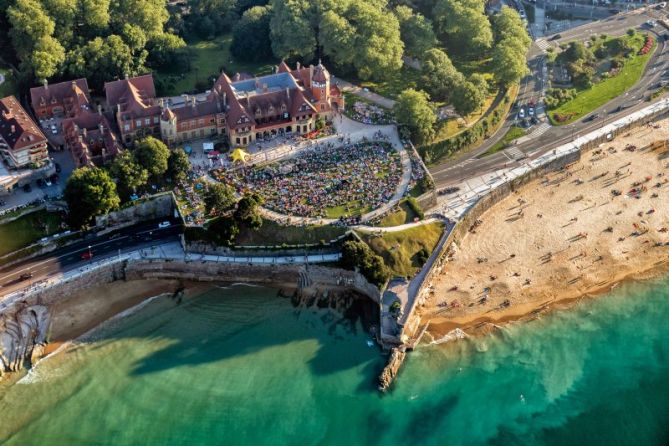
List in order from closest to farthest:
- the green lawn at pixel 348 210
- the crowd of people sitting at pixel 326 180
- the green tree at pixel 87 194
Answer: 1. the green tree at pixel 87 194
2. the green lawn at pixel 348 210
3. the crowd of people sitting at pixel 326 180

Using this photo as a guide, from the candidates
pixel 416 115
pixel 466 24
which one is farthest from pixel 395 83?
pixel 466 24

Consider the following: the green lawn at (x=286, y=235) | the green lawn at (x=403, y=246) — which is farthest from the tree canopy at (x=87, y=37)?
the green lawn at (x=403, y=246)

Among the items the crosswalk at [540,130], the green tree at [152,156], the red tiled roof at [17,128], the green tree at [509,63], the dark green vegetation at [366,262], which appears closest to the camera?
the dark green vegetation at [366,262]

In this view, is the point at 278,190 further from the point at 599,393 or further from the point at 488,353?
the point at 599,393

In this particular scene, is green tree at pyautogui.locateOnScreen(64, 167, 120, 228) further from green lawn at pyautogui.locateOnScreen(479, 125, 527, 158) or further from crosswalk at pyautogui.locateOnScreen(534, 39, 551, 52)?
crosswalk at pyautogui.locateOnScreen(534, 39, 551, 52)

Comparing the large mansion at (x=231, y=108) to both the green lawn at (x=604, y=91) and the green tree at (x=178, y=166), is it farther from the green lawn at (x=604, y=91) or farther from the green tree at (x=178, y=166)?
the green lawn at (x=604, y=91)

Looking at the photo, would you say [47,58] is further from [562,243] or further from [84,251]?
[562,243]
